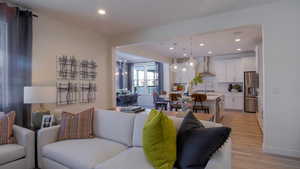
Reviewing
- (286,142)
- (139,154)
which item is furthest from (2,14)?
(286,142)

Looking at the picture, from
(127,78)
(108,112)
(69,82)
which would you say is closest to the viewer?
(108,112)

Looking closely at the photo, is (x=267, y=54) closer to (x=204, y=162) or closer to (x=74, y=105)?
(x=204, y=162)

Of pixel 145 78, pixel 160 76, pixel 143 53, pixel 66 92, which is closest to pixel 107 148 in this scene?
pixel 66 92

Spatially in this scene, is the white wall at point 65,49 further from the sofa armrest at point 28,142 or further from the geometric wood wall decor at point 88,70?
the sofa armrest at point 28,142

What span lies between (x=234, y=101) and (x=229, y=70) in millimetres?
1417

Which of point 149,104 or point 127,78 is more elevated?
point 127,78

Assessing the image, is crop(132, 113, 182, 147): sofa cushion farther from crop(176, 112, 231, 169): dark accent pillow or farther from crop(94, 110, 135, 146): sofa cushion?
crop(176, 112, 231, 169): dark accent pillow

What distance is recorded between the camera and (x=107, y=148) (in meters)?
1.86

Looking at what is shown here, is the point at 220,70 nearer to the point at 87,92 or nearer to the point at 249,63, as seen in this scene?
the point at 249,63

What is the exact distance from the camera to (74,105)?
3.69 metres

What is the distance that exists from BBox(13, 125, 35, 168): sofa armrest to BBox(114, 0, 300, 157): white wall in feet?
12.0

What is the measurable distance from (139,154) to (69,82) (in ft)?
8.84

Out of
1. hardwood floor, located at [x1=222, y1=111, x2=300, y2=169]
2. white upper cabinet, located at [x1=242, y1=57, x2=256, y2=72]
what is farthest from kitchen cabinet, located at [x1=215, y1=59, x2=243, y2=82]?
hardwood floor, located at [x1=222, y1=111, x2=300, y2=169]

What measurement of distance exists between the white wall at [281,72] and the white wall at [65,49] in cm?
350
